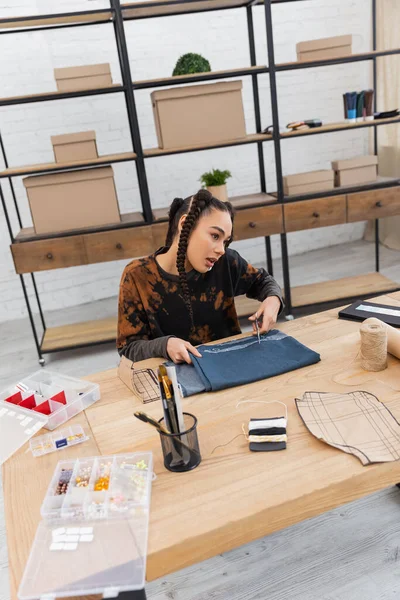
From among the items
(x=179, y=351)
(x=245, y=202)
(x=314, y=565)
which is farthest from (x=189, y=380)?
(x=245, y=202)

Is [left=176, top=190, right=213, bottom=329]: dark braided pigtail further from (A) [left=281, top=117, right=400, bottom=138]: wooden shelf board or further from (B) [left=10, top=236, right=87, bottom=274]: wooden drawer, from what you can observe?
(A) [left=281, top=117, right=400, bottom=138]: wooden shelf board

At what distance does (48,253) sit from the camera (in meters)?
2.85

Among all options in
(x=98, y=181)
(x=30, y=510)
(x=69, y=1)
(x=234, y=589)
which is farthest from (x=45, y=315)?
(x=30, y=510)

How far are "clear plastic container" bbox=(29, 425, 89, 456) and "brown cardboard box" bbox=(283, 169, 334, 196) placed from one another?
2.38 metres

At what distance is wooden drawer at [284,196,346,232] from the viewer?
3045mm

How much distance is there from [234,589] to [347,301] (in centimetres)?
226

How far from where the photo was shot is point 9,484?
968 millimetres

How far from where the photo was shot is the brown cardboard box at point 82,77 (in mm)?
2738

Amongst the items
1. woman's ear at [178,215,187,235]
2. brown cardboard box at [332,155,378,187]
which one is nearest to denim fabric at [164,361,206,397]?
woman's ear at [178,215,187,235]

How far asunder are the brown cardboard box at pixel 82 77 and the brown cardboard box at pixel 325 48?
112 cm

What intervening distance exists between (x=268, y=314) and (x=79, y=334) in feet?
6.70

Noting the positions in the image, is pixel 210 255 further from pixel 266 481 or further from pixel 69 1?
pixel 69 1

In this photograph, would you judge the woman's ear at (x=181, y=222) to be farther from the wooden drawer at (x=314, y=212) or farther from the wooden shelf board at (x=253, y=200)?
the wooden drawer at (x=314, y=212)

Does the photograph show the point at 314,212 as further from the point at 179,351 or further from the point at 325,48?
the point at 179,351
